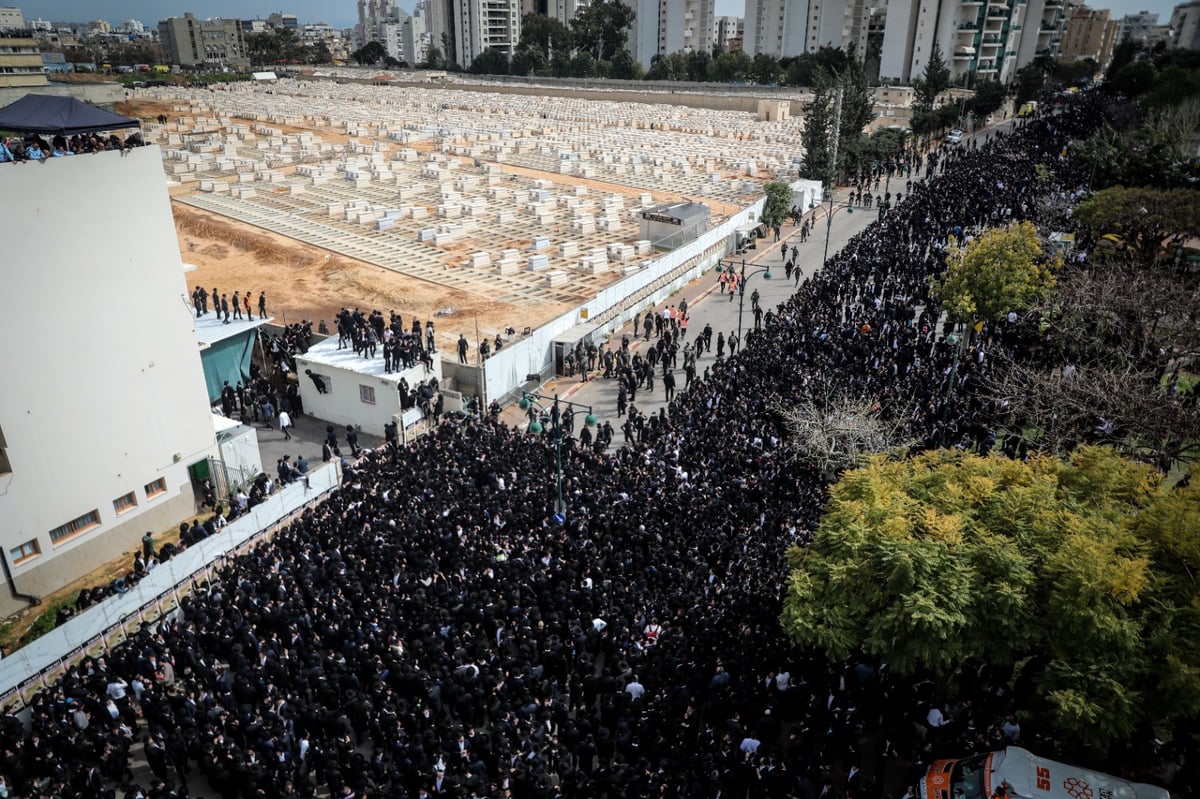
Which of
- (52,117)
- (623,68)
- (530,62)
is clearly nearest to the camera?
(52,117)

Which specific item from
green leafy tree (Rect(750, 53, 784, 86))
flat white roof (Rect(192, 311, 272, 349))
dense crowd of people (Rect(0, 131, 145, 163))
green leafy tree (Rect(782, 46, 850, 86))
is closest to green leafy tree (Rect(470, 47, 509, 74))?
green leafy tree (Rect(750, 53, 784, 86))

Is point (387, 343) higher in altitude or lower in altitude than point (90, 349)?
lower

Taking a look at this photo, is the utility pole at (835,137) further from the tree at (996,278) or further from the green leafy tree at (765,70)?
the green leafy tree at (765,70)

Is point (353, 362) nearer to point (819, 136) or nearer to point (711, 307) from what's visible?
point (711, 307)

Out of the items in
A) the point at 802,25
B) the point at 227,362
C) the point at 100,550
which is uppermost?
the point at 802,25

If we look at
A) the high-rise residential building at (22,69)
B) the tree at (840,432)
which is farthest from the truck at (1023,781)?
the high-rise residential building at (22,69)

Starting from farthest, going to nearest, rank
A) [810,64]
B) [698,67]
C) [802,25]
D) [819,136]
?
[802,25] → [698,67] → [810,64] → [819,136]

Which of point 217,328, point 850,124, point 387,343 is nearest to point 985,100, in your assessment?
point 850,124
